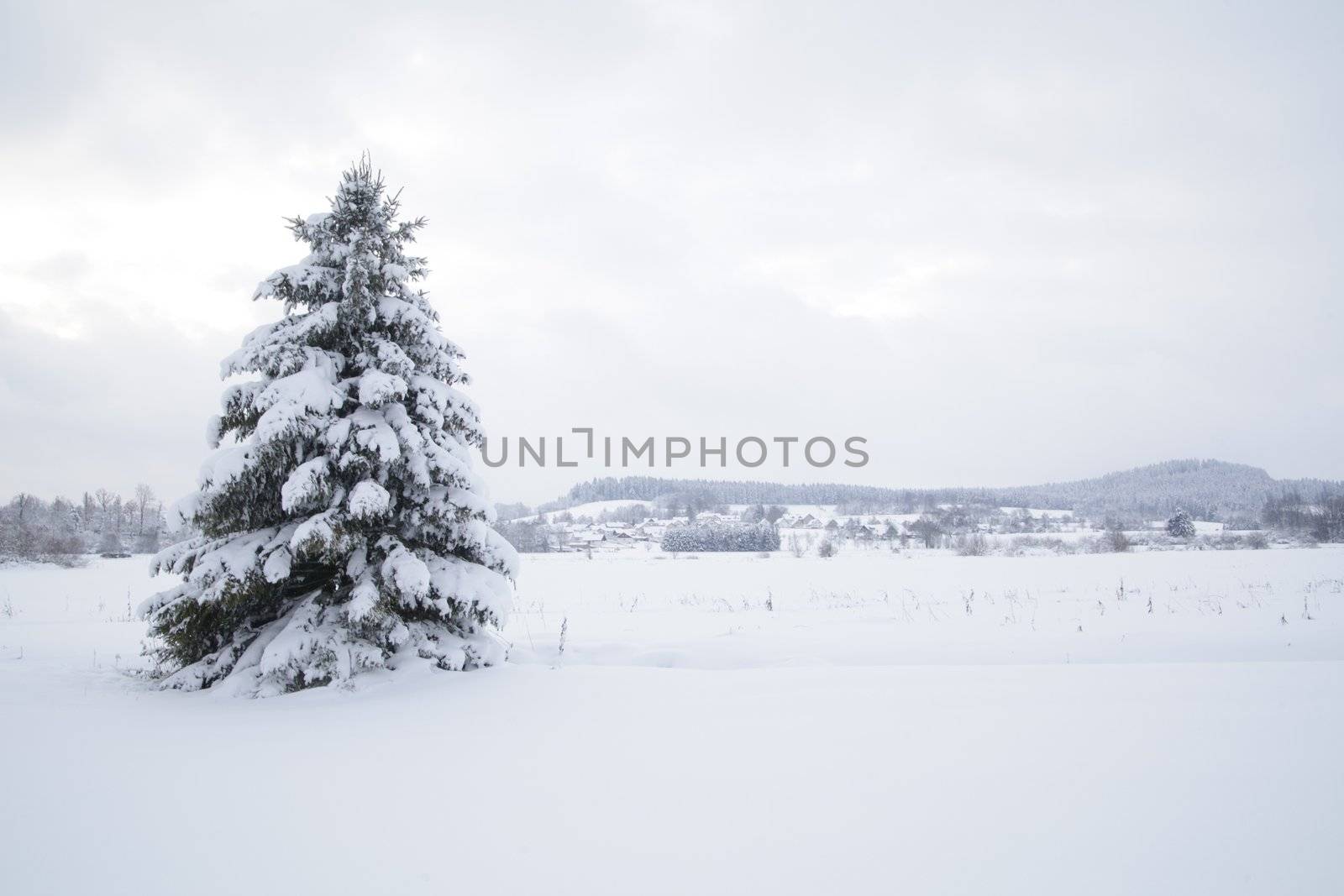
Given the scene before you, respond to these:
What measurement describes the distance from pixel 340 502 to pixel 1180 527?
83760 millimetres

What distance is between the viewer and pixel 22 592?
72.6ft

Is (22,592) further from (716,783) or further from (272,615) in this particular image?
(716,783)

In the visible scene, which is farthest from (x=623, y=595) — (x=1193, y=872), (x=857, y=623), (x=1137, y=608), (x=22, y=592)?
(x=22, y=592)

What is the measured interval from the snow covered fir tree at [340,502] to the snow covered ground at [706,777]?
0.59 metres

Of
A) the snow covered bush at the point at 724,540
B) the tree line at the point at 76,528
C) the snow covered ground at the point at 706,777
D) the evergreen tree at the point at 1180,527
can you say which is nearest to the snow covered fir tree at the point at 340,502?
the snow covered ground at the point at 706,777

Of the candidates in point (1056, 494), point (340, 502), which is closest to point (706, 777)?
point (340, 502)

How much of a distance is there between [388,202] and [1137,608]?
51.3 ft

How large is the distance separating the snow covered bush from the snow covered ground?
62814mm

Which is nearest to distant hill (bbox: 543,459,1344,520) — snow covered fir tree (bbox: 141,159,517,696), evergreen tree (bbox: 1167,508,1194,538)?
evergreen tree (bbox: 1167,508,1194,538)

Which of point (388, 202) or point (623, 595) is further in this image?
point (623, 595)

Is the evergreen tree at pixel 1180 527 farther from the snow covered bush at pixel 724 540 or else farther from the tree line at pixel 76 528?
the tree line at pixel 76 528

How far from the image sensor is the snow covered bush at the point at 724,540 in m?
70.1

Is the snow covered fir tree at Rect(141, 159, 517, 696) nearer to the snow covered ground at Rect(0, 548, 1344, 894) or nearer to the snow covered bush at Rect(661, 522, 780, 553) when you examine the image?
the snow covered ground at Rect(0, 548, 1344, 894)

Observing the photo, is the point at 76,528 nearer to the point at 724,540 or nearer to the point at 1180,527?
the point at 724,540
